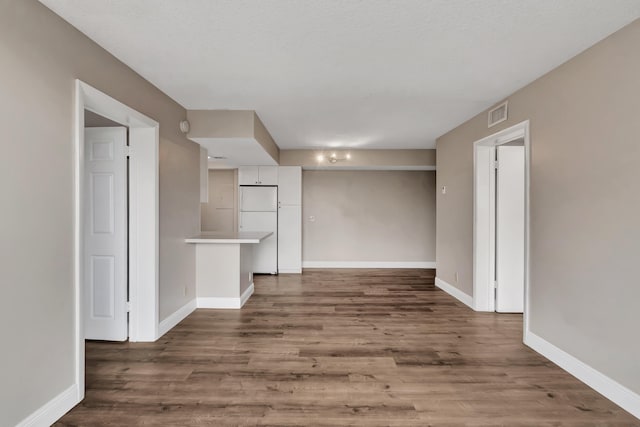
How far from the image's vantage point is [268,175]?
6.05 metres

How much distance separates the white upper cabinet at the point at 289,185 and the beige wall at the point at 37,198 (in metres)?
3.97

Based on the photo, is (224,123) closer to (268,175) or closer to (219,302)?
(219,302)

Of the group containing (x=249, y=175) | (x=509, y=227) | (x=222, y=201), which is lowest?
(x=509, y=227)

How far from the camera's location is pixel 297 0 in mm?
1664

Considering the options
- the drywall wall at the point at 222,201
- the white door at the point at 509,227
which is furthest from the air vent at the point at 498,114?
the drywall wall at the point at 222,201


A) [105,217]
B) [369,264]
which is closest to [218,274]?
[105,217]

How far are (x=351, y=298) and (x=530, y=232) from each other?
251 centimetres

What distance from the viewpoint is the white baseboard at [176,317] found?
3.10m

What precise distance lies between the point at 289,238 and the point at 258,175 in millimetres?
1431

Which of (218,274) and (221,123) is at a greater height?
(221,123)

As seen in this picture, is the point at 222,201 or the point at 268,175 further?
the point at 222,201

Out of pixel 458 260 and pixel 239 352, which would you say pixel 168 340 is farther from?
pixel 458 260

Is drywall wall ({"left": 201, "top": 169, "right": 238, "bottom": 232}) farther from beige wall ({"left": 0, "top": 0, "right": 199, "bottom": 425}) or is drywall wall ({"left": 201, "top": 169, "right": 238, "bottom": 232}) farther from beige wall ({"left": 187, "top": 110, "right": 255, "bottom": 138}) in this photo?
beige wall ({"left": 0, "top": 0, "right": 199, "bottom": 425})

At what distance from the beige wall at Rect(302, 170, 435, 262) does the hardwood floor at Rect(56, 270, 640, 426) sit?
298 centimetres
